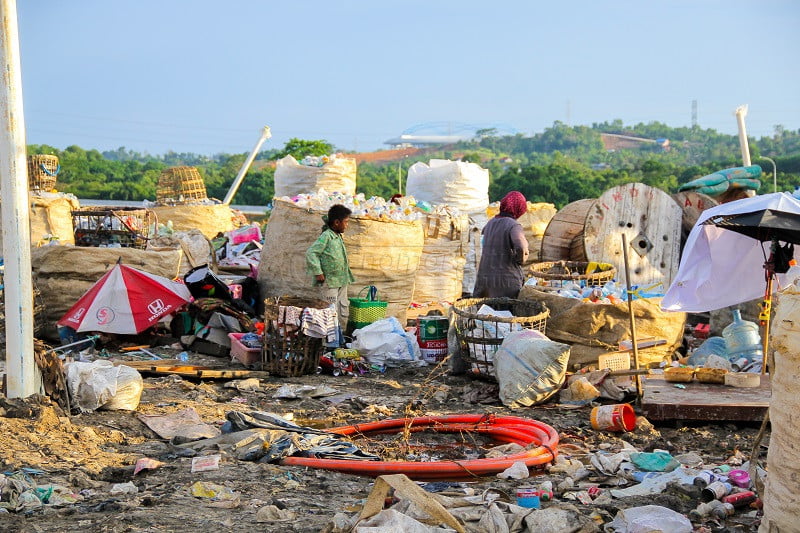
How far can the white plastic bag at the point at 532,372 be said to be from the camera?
6.71m

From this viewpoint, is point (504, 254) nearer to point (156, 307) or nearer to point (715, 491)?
point (156, 307)

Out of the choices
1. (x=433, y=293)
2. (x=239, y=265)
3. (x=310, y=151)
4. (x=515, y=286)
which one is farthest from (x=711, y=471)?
(x=310, y=151)

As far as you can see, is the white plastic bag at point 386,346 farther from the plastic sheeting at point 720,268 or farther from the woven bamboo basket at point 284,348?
the plastic sheeting at point 720,268

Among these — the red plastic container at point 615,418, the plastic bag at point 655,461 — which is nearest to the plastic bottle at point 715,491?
the plastic bag at point 655,461

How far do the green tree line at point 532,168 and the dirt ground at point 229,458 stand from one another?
36.7ft

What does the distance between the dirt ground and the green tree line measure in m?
11.2

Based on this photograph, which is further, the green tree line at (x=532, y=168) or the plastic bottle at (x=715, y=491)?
the green tree line at (x=532, y=168)

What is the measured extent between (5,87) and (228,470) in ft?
8.12

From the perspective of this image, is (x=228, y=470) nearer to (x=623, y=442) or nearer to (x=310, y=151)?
(x=623, y=442)

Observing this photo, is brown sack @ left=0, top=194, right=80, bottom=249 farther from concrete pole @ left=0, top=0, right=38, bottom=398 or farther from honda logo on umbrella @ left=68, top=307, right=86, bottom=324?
concrete pole @ left=0, top=0, right=38, bottom=398

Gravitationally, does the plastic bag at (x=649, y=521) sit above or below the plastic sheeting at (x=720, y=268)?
below

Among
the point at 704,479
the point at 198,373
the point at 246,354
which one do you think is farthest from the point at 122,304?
the point at 704,479

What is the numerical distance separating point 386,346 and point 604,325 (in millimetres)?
1980

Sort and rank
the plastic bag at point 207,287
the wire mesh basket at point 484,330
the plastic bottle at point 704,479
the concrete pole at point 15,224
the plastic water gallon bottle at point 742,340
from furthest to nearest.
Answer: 1. the plastic bag at point 207,287
2. the plastic water gallon bottle at point 742,340
3. the wire mesh basket at point 484,330
4. the concrete pole at point 15,224
5. the plastic bottle at point 704,479
